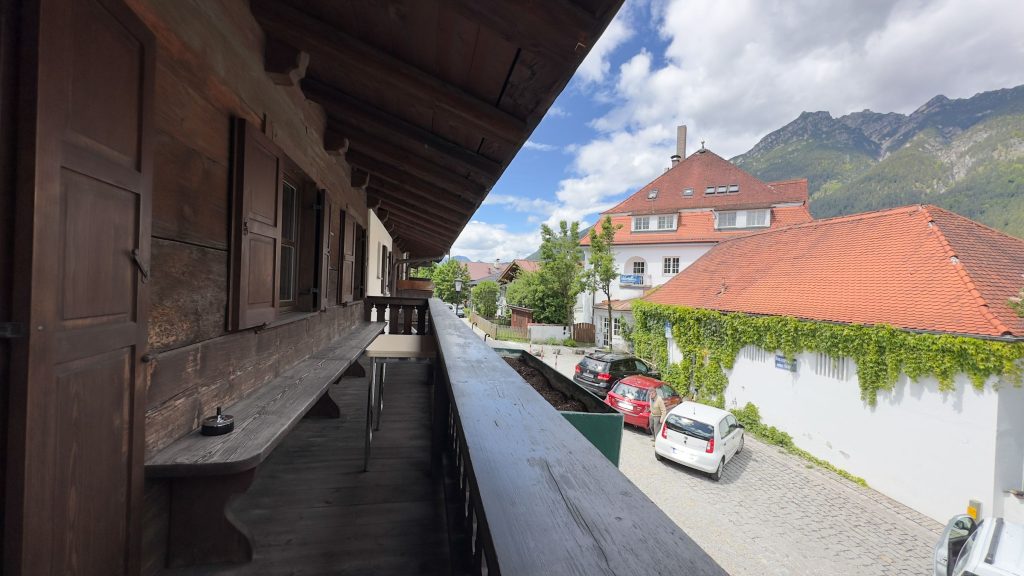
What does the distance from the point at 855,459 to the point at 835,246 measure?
703cm

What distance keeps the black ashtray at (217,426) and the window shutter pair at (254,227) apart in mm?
488

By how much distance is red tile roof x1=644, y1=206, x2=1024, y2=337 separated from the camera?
8.86 metres

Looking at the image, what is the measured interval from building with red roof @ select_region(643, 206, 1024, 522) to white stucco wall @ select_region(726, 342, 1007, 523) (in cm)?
2

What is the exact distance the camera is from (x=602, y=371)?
1348 cm

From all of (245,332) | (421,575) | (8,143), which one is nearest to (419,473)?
(421,575)

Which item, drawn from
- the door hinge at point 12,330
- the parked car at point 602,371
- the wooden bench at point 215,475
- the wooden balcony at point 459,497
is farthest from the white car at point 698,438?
the door hinge at point 12,330

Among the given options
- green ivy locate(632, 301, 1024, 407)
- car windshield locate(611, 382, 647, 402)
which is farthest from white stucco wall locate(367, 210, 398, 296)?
green ivy locate(632, 301, 1024, 407)

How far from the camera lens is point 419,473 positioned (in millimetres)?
3111

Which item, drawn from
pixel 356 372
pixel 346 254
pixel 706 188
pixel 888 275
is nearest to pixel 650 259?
pixel 706 188

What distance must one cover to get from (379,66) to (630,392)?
10649 millimetres

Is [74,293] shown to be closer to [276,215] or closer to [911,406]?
[276,215]

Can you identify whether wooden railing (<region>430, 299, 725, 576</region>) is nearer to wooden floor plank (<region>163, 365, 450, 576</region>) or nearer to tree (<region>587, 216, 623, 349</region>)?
wooden floor plank (<region>163, 365, 450, 576</region>)

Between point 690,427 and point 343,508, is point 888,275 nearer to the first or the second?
point 690,427

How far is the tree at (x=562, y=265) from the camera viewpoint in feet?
89.3
